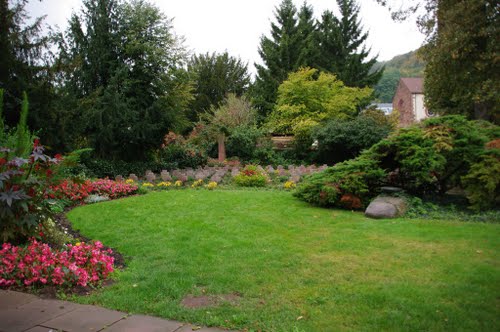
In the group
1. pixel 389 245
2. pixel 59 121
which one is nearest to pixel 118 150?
pixel 59 121

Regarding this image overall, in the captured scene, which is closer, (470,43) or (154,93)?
(470,43)

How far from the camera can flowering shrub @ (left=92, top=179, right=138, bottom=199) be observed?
1080cm

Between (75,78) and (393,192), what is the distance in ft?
42.8

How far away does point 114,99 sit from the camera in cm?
1480

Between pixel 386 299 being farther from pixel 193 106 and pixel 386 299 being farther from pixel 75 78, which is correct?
pixel 193 106

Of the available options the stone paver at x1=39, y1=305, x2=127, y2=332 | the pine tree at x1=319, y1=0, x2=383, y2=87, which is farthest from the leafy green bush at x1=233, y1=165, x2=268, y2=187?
the pine tree at x1=319, y1=0, x2=383, y2=87

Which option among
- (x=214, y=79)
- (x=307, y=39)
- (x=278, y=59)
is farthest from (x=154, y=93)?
(x=307, y=39)

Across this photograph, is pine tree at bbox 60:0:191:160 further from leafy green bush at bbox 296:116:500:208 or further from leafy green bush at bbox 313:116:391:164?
leafy green bush at bbox 296:116:500:208

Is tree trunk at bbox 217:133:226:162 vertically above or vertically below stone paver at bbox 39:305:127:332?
above

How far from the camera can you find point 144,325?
3.09 meters

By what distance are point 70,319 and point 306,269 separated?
2501 millimetres

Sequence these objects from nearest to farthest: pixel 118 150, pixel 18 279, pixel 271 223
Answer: pixel 18 279 < pixel 271 223 < pixel 118 150

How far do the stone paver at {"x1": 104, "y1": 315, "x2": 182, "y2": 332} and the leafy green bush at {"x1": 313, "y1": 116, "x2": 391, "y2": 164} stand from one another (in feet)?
49.1

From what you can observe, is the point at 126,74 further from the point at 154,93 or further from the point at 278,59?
the point at 278,59
